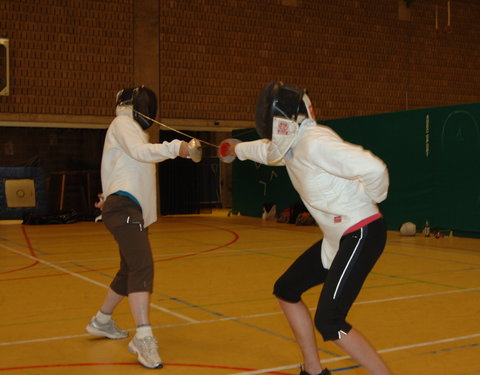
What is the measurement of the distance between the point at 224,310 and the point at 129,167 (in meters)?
1.59

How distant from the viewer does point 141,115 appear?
4180 millimetres

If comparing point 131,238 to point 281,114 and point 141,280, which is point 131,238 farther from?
point 281,114

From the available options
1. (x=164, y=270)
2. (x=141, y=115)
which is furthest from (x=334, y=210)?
(x=164, y=270)

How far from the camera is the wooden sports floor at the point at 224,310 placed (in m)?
3.65

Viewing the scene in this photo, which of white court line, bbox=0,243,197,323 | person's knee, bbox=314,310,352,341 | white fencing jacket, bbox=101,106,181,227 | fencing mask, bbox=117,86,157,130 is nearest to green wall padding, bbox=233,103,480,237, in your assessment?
white court line, bbox=0,243,197,323

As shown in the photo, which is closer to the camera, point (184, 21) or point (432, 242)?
point (432, 242)

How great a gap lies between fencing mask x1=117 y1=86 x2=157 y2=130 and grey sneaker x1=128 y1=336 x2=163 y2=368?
4.48 ft

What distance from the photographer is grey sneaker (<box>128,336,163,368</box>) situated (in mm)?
3535

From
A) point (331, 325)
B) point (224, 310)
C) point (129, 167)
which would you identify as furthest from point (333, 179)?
point (224, 310)

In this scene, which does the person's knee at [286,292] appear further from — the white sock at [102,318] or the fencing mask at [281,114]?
the white sock at [102,318]

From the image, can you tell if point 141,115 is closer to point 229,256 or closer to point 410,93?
point 229,256

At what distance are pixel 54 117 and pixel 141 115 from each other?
11.0 metres

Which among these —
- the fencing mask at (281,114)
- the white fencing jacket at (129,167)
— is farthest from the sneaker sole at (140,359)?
the fencing mask at (281,114)

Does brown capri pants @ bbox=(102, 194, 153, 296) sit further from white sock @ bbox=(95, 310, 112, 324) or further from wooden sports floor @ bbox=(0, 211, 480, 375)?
wooden sports floor @ bbox=(0, 211, 480, 375)
